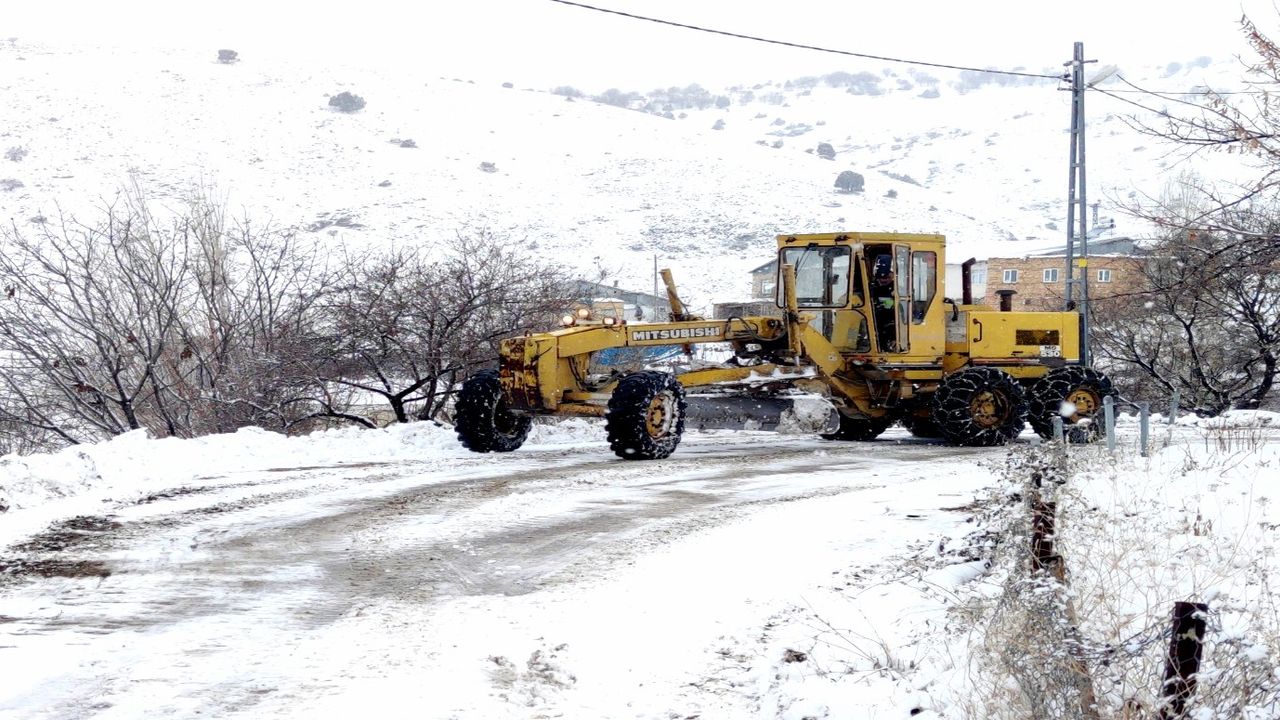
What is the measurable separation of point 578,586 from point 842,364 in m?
9.97

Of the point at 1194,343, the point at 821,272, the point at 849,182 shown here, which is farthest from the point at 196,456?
the point at 849,182

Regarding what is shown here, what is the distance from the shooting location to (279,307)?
19469mm

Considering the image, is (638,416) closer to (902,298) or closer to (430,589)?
(902,298)

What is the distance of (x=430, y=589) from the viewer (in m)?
7.03

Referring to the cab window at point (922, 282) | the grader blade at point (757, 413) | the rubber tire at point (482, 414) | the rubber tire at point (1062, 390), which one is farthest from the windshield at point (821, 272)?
the rubber tire at point (482, 414)

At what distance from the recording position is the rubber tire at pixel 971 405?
16.3 m

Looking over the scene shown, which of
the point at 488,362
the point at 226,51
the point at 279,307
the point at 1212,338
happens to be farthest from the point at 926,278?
the point at 226,51

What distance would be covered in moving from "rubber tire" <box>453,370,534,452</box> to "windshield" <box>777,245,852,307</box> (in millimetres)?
4169

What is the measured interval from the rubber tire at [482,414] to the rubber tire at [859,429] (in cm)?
575

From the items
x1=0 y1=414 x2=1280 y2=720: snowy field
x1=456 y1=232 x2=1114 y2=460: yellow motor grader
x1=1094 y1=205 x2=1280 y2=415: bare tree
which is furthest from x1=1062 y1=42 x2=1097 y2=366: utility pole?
x1=0 y1=414 x2=1280 y2=720: snowy field

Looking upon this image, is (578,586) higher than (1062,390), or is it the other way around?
(1062,390)

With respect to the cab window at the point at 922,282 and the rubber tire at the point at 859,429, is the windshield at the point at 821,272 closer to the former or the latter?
the cab window at the point at 922,282

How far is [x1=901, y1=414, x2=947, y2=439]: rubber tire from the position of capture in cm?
1787

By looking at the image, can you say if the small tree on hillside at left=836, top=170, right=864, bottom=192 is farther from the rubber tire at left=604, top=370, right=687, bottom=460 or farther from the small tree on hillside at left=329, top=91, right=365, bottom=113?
the rubber tire at left=604, top=370, right=687, bottom=460
